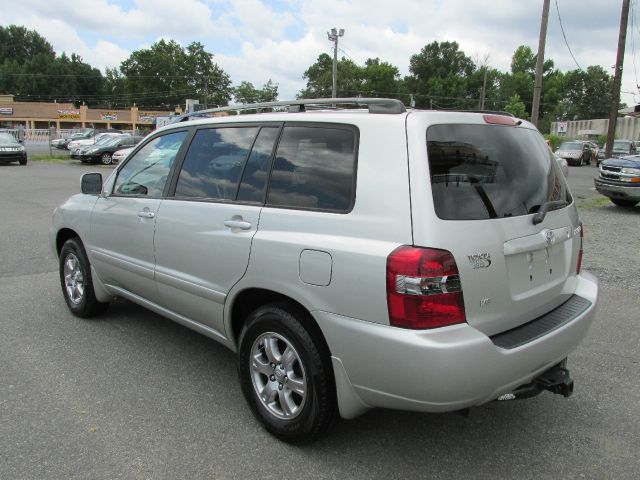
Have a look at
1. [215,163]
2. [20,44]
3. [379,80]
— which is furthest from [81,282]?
[20,44]

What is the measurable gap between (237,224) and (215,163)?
64cm

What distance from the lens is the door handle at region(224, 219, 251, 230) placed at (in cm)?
301

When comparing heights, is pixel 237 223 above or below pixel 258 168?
below

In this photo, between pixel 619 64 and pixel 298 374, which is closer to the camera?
pixel 298 374

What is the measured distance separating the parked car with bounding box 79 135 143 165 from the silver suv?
2464 centimetres

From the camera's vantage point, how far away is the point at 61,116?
8269 cm

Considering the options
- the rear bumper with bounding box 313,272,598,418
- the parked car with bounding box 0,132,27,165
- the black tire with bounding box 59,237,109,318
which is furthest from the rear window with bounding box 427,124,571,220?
the parked car with bounding box 0,132,27,165

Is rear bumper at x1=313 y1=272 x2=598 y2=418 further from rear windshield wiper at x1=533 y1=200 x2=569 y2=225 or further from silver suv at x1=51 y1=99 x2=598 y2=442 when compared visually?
rear windshield wiper at x1=533 y1=200 x2=569 y2=225

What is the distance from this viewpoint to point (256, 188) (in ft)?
10.2

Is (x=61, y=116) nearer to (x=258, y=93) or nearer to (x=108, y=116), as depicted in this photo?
(x=108, y=116)

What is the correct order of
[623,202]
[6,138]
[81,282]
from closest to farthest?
1. [81,282]
2. [623,202]
3. [6,138]

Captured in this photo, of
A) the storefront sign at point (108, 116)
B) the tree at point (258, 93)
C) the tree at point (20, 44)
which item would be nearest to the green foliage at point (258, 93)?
the tree at point (258, 93)

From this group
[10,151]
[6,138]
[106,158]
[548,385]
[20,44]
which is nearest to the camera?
[548,385]

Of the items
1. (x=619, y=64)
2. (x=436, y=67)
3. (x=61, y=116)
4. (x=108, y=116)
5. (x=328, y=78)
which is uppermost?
(x=436, y=67)
